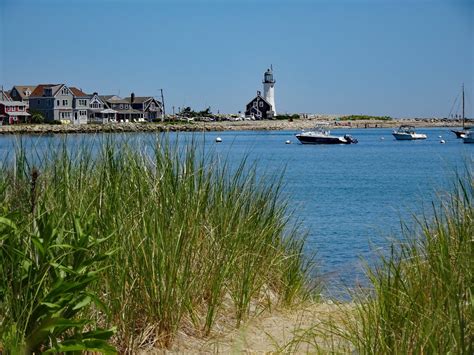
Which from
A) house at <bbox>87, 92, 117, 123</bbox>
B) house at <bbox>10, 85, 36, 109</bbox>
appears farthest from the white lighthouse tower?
house at <bbox>10, 85, 36, 109</bbox>

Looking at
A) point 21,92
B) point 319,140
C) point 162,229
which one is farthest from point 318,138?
point 162,229

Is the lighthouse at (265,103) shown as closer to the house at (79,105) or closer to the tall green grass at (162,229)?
the house at (79,105)

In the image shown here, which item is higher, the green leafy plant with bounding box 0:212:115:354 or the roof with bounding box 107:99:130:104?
the roof with bounding box 107:99:130:104

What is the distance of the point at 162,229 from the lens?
4.89 m

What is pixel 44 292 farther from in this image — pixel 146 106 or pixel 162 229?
pixel 146 106

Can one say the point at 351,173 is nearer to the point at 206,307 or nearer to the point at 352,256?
the point at 352,256

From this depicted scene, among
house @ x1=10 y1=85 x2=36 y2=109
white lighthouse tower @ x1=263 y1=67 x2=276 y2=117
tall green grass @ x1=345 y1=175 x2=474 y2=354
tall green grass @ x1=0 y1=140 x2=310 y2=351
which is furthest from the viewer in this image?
white lighthouse tower @ x1=263 y1=67 x2=276 y2=117

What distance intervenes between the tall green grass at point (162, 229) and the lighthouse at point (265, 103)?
12450 centimetres

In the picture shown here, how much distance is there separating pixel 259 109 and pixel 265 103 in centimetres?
244

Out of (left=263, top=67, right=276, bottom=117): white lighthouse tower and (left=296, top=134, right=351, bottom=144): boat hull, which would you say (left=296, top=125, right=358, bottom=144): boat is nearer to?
(left=296, top=134, right=351, bottom=144): boat hull

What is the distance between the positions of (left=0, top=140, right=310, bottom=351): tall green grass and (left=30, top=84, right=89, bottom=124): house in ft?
280

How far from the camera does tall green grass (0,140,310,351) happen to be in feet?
15.1

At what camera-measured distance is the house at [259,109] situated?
137000 mm

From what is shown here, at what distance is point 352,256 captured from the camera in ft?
37.5
